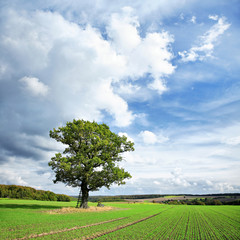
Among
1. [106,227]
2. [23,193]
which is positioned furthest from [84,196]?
[23,193]

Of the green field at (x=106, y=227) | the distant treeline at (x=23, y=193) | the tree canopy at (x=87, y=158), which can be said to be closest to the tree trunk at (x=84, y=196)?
the tree canopy at (x=87, y=158)

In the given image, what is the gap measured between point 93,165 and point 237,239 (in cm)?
2709

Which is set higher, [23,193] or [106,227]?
[23,193]

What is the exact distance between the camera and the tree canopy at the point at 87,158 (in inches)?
1399

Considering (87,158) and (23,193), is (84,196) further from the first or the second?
(23,193)

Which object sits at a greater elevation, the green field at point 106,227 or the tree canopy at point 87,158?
the tree canopy at point 87,158

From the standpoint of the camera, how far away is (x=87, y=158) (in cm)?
3666

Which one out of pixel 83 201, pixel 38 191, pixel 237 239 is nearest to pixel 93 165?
pixel 83 201

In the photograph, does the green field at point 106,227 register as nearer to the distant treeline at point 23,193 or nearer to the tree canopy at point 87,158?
the tree canopy at point 87,158

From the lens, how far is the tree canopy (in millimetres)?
35531

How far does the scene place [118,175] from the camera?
36562mm

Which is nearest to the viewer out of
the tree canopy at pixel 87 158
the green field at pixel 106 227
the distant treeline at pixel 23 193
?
the green field at pixel 106 227

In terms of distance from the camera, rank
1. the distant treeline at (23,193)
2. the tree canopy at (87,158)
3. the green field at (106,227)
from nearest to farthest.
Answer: the green field at (106,227), the tree canopy at (87,158), the distant treeline at (23,193)

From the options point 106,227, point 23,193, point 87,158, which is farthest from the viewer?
point 23,193
